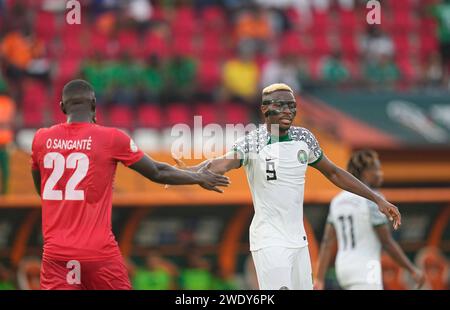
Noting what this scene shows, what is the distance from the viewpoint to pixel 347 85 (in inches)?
736

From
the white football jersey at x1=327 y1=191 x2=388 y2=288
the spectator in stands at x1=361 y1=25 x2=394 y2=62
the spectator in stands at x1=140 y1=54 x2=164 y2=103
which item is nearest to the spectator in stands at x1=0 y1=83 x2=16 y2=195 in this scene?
the spectator in stands at x1=140 y1=54 x2=164 y2=103

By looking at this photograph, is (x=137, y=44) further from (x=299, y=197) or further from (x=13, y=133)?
(x=299, y=197)

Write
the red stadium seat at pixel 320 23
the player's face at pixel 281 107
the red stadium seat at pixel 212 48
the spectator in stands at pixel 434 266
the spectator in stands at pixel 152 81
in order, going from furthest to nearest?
1. the red stadium seat at pixel 320 23
2. the red stadium seat at pixel 212 48
3. the spectator in stands at pixel 152 81
4. the spectator in stands at pixel 434 266
5. the player's face at pixel 281 107

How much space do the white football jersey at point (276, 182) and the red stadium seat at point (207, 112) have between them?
8.77 metres

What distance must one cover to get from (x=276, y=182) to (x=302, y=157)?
28 cm

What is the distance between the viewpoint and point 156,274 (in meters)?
14.6

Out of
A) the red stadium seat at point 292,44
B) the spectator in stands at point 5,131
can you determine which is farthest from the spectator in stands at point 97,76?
the red stadium seat at point 292,44

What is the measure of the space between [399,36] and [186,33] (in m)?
4.26

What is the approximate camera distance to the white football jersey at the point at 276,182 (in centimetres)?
823

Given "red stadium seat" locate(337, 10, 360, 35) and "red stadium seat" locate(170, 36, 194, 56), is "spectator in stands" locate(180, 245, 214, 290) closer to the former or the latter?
"red stadium seat" locate(170, 36, 194, 56)

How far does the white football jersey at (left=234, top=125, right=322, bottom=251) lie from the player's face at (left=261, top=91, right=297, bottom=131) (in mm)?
195

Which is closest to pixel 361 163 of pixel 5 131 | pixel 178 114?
pixel 5 131

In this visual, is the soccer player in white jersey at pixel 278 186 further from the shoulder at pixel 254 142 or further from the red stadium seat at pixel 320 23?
the red stadium seat at pixel 320 23

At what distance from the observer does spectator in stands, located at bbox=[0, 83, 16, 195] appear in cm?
1391
